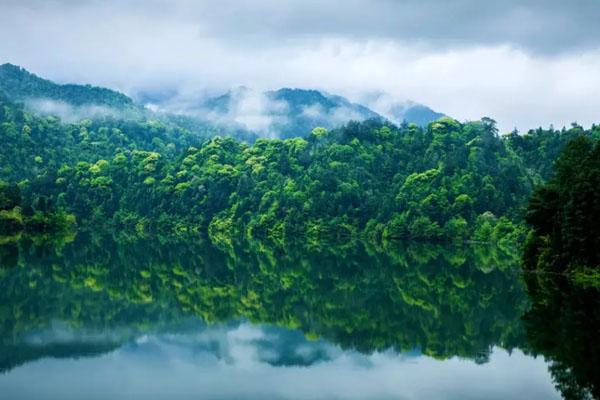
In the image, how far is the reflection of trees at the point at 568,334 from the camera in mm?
20939

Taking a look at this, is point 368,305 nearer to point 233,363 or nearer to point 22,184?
point 233,363

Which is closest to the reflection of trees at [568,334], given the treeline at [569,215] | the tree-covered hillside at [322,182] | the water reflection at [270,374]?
the water reflection at [270,374]

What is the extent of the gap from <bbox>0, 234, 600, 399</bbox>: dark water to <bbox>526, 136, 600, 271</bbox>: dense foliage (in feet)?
8.91

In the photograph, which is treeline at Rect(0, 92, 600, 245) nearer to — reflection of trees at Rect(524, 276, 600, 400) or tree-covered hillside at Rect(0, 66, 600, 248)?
tree-covered hillside at Rect(0, 66, 600, 248)

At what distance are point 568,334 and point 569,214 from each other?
59.2 ft

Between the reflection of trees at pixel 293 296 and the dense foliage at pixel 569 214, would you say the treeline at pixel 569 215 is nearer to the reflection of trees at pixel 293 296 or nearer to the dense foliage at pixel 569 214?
the dense foliage at pixel 569 214

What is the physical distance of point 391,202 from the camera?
11925 centimetres

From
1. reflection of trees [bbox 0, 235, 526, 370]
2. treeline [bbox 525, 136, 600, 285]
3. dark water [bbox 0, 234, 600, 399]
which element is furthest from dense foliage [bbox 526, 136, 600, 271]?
reflection of trees [bbox 0, 235, 526, 370]

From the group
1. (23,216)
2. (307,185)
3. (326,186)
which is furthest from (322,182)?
(23,216)

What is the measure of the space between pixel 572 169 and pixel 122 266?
3293 centimetres

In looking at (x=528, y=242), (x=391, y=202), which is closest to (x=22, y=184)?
(x=391, y=202)

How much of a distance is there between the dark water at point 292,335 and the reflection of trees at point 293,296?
0.43 feet

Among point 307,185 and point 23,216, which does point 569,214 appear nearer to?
point 23,216

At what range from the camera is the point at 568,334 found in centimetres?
2725
